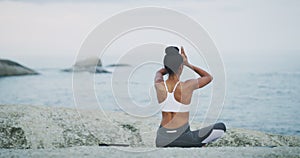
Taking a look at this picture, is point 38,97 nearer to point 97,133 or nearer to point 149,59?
point 97,133

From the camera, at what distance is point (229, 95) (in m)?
18.7

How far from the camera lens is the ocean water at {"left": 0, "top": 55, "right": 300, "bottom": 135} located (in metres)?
11.5

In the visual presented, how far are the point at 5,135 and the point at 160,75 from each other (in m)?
2.70

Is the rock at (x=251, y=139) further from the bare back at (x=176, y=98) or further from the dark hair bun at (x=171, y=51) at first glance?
the dark hair bun at (x=171, y=51)

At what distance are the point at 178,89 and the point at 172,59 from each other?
36cm

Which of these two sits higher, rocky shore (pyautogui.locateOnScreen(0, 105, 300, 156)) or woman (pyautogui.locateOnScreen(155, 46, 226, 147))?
woman (pyautogui.locateOnScreen(155, 46, 226, 147))

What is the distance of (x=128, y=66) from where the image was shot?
21.5 ft

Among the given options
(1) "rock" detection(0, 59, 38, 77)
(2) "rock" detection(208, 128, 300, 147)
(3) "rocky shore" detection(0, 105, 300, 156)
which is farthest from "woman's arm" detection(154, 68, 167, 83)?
(1) "rock" detection(0, 59, 38, 77)

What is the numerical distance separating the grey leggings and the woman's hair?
72 centimetres

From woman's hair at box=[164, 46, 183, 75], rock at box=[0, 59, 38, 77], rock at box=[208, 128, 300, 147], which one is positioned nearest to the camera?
woman's hair at box=[164, 46, 183, 75]

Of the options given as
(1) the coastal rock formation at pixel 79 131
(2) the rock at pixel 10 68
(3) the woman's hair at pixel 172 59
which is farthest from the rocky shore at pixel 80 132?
(2) the rock at pixel 10 68

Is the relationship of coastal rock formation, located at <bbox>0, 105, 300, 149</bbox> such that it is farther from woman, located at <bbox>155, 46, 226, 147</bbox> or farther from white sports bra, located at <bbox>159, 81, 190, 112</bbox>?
white sports bra, located at <bbox>159, 81, 190, 112</bbox>

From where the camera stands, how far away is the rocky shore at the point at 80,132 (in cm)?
693

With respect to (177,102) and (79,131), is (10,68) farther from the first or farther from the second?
(177,102)
